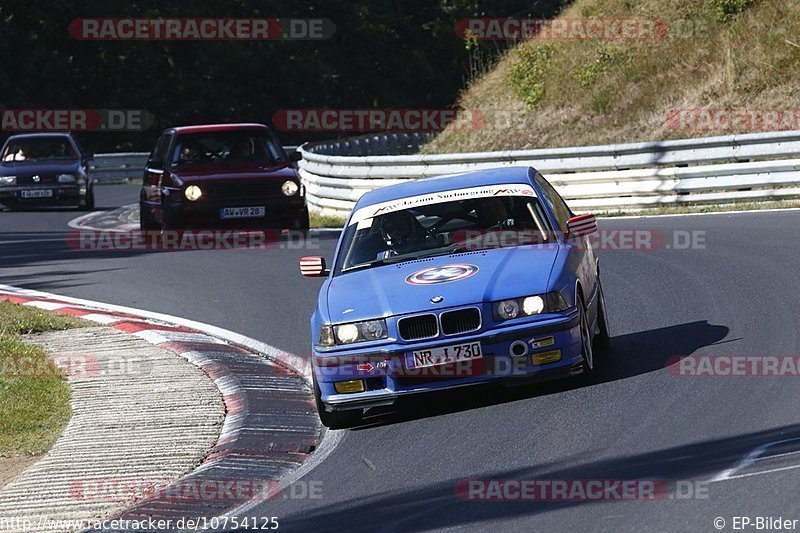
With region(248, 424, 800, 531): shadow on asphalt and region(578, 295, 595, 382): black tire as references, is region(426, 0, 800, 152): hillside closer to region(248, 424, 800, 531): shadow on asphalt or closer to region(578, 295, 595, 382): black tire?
region(578, 295, 595, 382): black tire

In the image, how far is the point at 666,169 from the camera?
20.4m

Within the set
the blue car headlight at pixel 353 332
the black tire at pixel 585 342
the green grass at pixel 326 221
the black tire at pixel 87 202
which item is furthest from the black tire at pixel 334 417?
the black tire at pixel 87 202

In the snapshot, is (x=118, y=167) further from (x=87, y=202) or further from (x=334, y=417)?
(x=334, y=417)

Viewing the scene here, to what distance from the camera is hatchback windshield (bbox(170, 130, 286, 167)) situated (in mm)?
19828

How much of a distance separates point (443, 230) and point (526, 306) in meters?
1.34

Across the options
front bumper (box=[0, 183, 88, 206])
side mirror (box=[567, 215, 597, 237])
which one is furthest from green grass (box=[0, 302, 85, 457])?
front bumper (box=[0, 183, 88, 206])

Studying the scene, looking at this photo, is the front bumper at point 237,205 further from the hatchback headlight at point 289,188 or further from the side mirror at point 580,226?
the side mirror at point 580,226

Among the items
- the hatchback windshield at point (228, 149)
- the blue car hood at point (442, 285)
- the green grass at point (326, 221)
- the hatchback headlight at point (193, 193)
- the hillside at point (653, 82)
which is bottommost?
the green grass at point (326, 221)

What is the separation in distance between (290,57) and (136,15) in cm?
685

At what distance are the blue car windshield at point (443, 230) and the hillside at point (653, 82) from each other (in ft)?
52.0

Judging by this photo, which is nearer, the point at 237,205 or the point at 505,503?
the point at 505,503

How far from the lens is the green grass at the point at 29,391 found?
8866mm

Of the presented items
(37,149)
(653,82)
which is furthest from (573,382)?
(37,149)

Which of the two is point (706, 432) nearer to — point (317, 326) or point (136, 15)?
point (317, 326)
